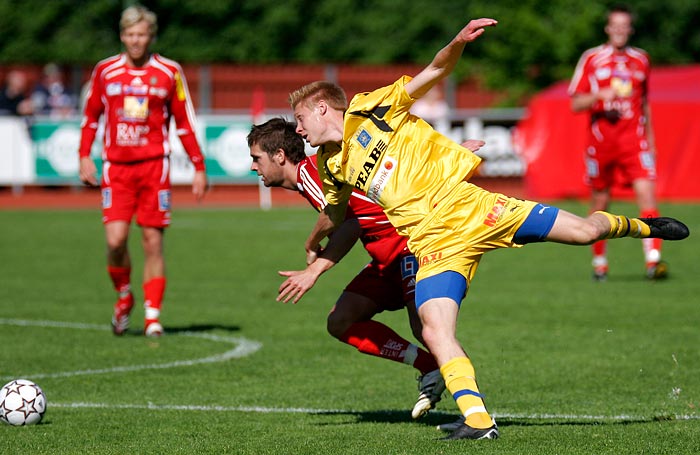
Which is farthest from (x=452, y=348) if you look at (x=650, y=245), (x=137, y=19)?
(x=650, y=245)

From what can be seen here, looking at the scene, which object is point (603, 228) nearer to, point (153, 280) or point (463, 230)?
point (463, 230)

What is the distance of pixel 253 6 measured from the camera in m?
39.3

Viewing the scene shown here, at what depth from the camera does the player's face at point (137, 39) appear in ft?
33.6

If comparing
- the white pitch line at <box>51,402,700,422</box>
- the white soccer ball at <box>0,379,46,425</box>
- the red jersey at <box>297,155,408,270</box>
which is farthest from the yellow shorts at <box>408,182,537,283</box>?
the white soccer ball at <box>0,379,46,425</box>

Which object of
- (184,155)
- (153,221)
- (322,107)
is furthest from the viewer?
(184,155)

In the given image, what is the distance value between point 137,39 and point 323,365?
3116 mm

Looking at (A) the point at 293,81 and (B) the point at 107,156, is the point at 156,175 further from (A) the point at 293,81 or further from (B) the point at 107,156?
(A) the point at 293,81

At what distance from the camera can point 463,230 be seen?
630cm

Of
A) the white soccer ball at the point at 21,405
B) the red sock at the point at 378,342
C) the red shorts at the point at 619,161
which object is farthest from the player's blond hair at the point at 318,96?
the red shorts at the point at 619,161

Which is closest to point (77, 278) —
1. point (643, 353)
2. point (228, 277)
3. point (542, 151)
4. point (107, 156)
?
point (228, 277)

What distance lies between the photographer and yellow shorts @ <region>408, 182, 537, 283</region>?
6.29 meters

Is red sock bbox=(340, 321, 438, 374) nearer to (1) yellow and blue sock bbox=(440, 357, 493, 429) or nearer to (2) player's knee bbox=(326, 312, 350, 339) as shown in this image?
(2) player's knee bbox=(326, 312, 350, 339)

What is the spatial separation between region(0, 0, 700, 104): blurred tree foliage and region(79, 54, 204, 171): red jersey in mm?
25986

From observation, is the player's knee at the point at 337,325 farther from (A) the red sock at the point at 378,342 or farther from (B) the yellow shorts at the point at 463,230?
(B) the yellow shorts at the point at 463,230
